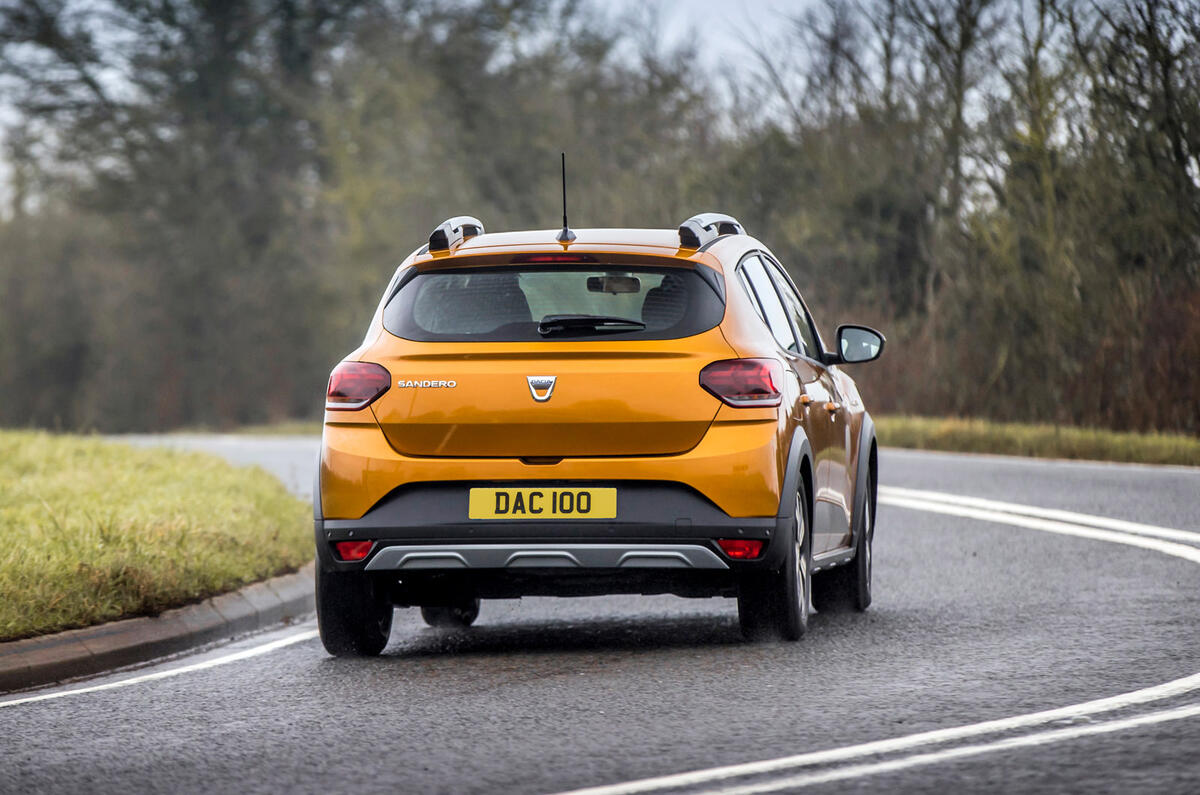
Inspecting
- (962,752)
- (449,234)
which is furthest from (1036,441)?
(962,752)

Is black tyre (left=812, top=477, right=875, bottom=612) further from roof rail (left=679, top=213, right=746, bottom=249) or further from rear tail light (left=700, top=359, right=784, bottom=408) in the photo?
rear tail light (left=700, top=359, right=784, bottom=408)

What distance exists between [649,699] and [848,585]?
9.60ft

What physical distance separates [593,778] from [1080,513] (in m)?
9.10

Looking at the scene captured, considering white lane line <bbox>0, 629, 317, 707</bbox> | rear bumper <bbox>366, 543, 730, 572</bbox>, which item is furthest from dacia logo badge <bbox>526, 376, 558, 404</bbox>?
white lane line <bbox>0, 629, 317, 707</bbox>

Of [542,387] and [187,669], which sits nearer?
[542,387]

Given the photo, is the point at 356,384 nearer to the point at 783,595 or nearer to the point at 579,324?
the point at 579,324

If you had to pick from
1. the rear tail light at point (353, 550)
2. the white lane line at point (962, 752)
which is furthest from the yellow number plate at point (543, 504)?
the white lane line at point (962, 752)

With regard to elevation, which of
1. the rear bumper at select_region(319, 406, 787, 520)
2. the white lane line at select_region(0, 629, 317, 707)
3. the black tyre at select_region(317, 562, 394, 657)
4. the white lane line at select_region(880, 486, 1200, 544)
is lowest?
the white lane line at select_region(0, 629, 317, 707)

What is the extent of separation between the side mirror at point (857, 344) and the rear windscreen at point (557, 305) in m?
1.58

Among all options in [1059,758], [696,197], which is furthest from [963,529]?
[696,197]

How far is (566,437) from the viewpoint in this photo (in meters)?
7.66

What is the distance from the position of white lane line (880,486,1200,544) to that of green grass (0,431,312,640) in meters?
5.14

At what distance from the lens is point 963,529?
44.3 feet

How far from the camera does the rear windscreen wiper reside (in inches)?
310
